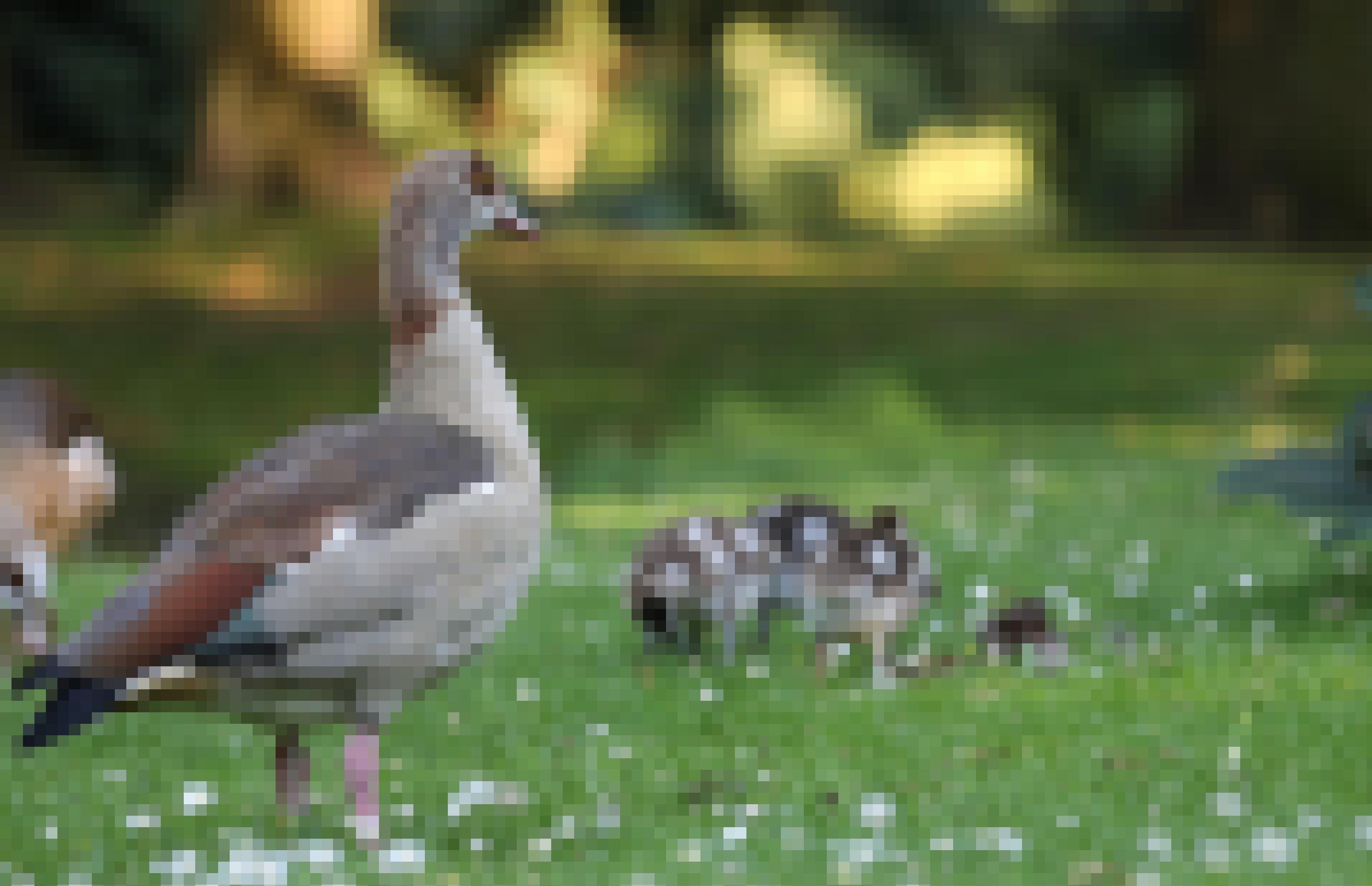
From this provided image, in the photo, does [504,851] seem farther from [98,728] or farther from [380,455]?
[98,728]

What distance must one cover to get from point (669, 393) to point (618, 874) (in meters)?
17.3

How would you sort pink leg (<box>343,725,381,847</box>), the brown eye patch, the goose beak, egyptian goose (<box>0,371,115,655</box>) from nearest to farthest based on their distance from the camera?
1. pink leg (<box>343,725,381,847</box>)
2. the brown eye patch
3. the goose beak
4. egyptian goose (<box>0,371,115,655</box>)

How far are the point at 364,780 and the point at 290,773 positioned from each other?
55cm

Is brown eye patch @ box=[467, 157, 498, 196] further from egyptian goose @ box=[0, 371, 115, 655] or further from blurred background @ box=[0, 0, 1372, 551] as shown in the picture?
blurred background @ box=[0, 0, 1372, 551]

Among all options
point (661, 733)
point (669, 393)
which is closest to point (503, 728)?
point (661, 733)

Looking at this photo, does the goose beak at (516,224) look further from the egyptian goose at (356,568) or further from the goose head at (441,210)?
the egyptian goose at (356,568)

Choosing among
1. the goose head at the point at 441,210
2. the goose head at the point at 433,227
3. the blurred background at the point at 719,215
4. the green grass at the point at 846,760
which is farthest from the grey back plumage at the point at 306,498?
the blurred background at the point at 719,215

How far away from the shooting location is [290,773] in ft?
24.4

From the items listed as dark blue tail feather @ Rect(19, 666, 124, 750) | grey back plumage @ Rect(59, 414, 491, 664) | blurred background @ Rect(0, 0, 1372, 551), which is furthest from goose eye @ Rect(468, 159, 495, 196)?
blurred background @ Rect(0, 0, 1372, 551)

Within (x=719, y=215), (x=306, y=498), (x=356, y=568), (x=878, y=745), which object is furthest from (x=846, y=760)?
(x=719, y=215)

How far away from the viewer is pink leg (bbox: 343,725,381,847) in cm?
687

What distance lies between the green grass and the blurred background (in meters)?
8.03

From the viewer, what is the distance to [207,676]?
21.9ft

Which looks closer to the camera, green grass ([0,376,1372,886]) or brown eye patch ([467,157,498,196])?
green grass ([0,376,1372,886])
